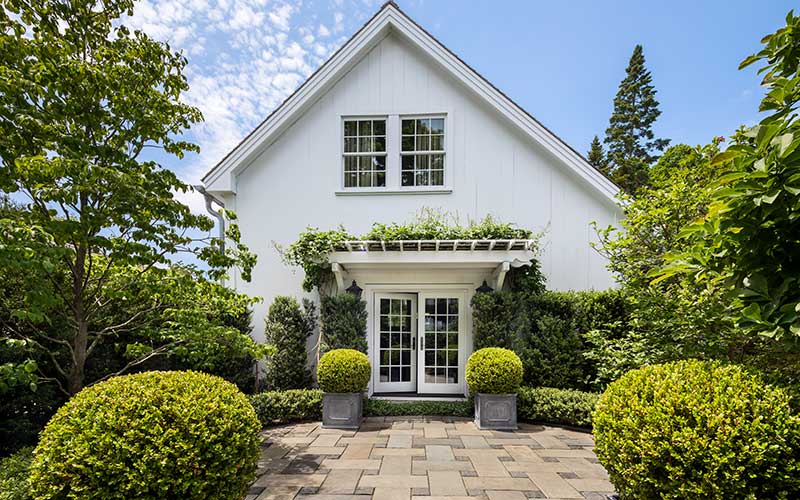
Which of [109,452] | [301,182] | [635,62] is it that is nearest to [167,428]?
[109,452]

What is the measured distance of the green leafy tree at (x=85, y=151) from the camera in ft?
10.5

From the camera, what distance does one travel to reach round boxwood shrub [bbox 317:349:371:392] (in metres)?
6.07

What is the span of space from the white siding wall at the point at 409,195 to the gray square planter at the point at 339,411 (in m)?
2.67

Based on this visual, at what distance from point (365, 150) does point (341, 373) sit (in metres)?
5.06

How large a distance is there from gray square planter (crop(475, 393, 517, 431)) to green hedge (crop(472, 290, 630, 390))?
1.03 m

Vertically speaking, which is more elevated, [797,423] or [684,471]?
[797,423]

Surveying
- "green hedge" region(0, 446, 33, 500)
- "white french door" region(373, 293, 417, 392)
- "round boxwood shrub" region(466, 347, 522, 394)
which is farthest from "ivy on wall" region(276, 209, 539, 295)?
"green hedge" region(0, 446, 33, 500)

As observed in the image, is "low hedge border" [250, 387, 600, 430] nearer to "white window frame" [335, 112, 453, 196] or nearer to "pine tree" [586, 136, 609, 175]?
"white window frame" [335, 112, 453, 196]

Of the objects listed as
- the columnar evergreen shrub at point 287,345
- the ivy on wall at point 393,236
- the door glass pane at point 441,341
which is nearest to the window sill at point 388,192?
the ivy on wall at point 393,236

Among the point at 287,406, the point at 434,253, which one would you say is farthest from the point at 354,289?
the point at 287,406

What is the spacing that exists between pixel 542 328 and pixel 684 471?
177 inches

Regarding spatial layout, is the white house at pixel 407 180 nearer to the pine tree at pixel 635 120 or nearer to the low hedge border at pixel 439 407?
the low hedge border at pixel 439 407

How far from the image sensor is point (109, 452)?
2396 mm

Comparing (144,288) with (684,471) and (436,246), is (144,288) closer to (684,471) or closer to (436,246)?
(436,246)
